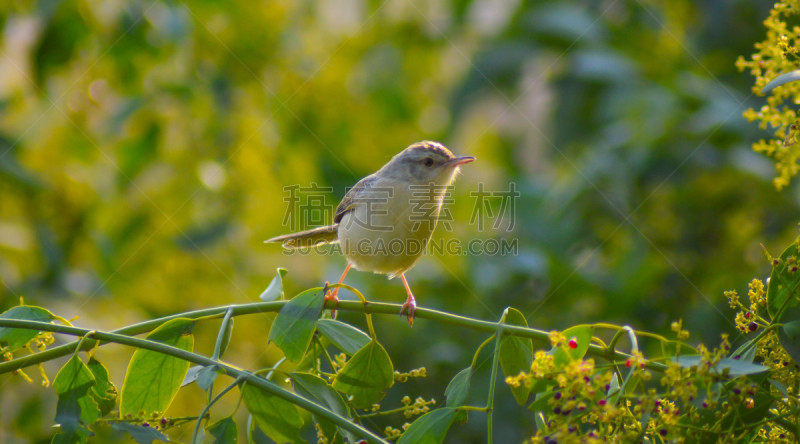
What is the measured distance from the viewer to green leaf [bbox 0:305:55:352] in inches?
77.2

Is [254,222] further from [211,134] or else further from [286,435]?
[286,435]

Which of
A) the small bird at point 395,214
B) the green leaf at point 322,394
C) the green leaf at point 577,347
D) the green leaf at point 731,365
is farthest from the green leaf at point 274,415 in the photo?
the small bird at point 395,214

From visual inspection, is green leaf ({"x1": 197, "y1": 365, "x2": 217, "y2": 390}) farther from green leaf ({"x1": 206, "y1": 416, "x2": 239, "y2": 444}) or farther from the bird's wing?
the bird's wing

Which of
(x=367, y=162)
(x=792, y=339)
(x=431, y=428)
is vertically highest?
(x=367, y=162)

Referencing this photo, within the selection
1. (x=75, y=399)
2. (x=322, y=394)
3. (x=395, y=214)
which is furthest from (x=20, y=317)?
(x=395, y=214)

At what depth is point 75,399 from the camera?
191 centimetres

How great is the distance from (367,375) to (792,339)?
46.3 inches

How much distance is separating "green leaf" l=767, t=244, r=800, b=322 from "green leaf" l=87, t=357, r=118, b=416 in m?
1.89

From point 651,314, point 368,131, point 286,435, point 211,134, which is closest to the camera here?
point 286,435

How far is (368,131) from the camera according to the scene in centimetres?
582

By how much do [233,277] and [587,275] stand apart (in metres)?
2.53

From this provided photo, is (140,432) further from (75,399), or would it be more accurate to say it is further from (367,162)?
(367,162)

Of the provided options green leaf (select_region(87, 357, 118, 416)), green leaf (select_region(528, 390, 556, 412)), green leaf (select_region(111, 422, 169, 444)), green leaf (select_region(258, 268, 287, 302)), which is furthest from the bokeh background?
green leaf (select_region(111, 422, 169, 444))

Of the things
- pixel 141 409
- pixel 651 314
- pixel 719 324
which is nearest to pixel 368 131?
pixel 651 314
